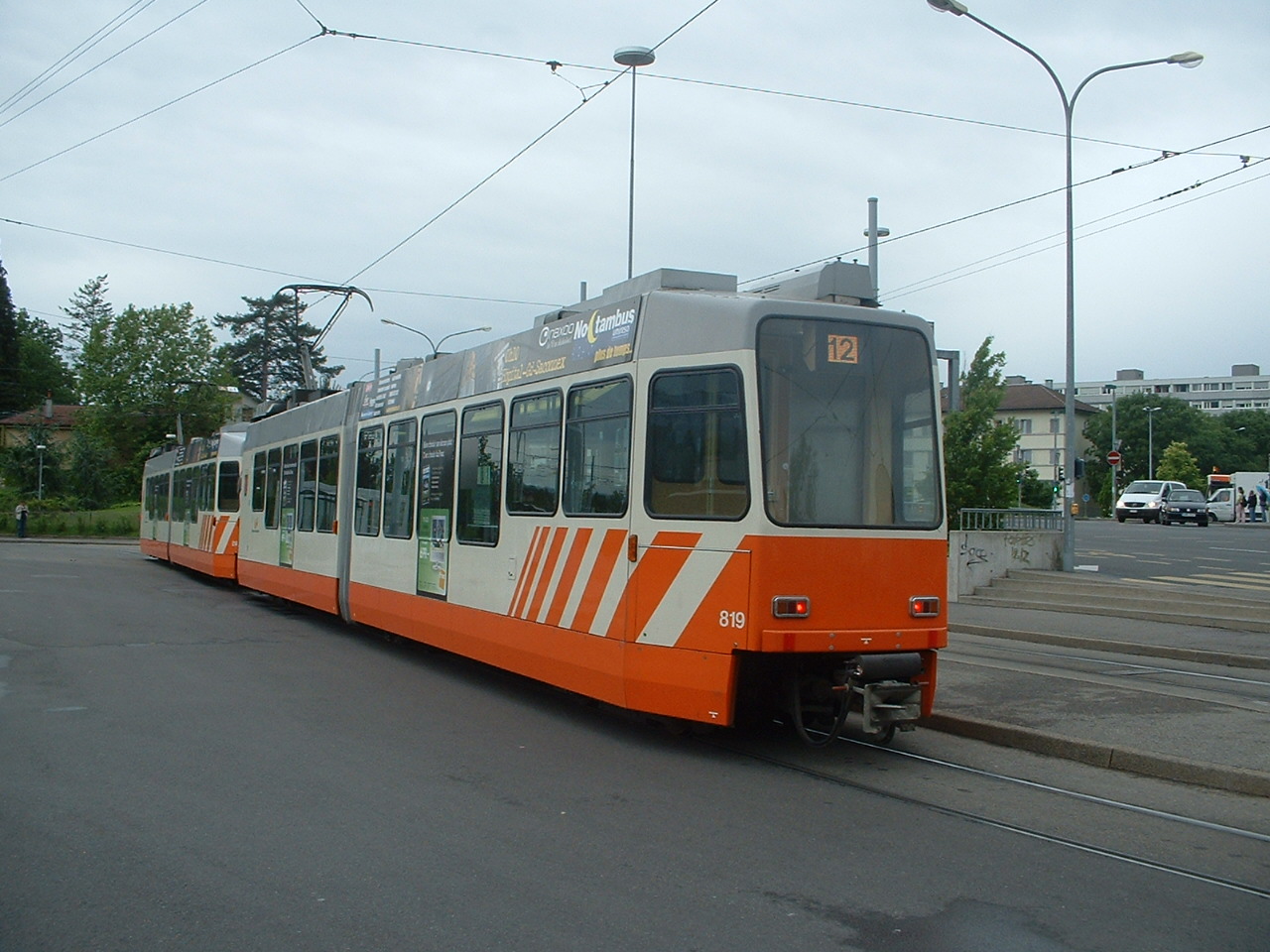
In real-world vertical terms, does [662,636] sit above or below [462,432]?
below

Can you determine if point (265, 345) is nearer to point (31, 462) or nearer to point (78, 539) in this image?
point (31, 462)

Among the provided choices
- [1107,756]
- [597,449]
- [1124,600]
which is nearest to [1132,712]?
[1107,756]

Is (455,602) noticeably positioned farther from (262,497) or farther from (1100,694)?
(262,497)

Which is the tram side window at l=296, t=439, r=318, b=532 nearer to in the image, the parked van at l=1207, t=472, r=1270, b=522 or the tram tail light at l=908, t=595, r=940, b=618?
the tram tail light at l=908, t=595, r=940, b=618

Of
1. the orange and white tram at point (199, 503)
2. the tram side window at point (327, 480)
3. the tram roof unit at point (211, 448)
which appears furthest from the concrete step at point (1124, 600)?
the tram roof unit at point (211, 448)

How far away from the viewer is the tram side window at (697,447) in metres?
7.53

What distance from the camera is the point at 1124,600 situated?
16.6m

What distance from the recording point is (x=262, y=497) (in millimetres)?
18969

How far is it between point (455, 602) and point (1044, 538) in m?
12.7

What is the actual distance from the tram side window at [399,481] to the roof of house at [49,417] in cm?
7297

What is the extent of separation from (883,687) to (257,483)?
14.5 meters

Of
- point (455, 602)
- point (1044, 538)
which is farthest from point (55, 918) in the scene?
point (1044, 538)

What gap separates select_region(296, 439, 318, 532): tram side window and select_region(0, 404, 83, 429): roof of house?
68.7 m

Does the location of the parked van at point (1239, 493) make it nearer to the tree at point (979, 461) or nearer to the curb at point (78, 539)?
the tree at point (979, 461)
